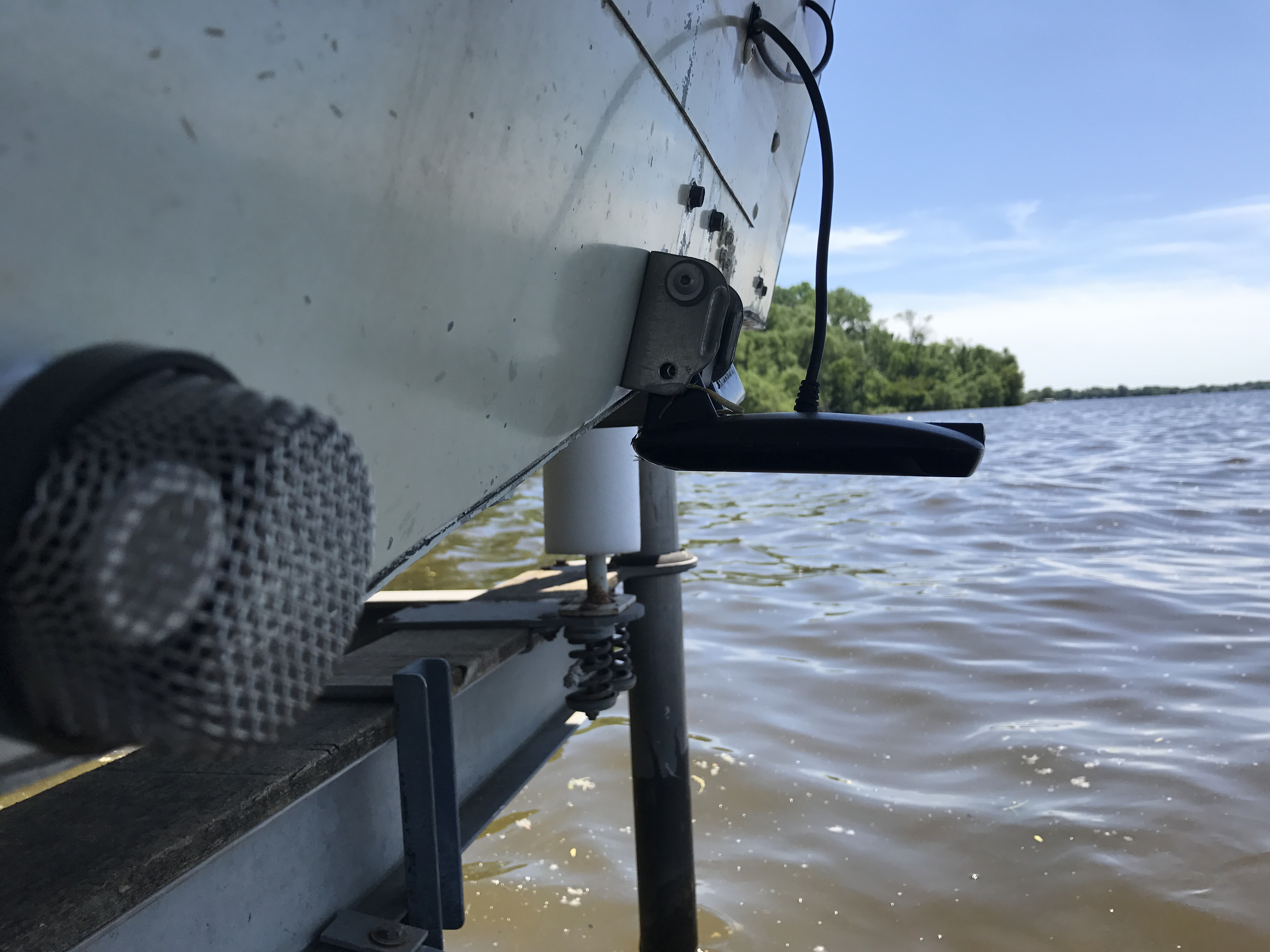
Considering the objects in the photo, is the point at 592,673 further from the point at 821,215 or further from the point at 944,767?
the point at 944,767

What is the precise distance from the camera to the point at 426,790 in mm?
1186

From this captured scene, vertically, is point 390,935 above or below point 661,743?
above

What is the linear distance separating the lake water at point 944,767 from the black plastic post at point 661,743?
267 millimetres

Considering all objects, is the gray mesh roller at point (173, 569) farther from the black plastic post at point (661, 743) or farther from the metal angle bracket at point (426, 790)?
the black plastic post at point (661, 743)

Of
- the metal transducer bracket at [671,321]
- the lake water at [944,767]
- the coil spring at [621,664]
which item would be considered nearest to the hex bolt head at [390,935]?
the metal transducer bracket at [671,321]

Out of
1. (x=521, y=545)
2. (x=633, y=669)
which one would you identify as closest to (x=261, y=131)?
(x=633, y=669)

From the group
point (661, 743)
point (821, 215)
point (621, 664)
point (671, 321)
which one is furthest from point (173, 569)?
→ point (661, 743)

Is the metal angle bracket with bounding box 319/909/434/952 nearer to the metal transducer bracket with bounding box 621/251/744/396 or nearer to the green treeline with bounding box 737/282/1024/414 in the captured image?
the metal transducer bracket with bounding box 621/251/744/396

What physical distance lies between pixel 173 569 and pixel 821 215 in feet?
4.52

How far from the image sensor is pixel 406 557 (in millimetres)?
719

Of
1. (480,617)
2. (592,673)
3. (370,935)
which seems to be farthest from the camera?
(592,673)

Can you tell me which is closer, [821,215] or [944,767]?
[821,215]

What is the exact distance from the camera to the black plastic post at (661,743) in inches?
98.5

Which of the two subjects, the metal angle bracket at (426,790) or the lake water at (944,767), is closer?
the metal angle bracket at (426,790)
